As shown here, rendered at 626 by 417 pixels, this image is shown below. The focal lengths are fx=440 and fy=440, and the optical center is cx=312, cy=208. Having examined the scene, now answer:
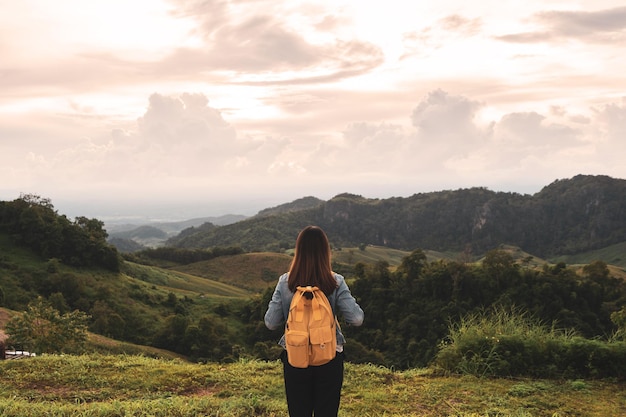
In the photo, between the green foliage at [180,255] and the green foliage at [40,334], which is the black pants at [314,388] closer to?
the green foliage at [40,334]

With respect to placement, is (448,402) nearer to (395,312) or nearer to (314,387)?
(314,387)

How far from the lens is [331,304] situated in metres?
4.65

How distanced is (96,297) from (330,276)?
63.4 m

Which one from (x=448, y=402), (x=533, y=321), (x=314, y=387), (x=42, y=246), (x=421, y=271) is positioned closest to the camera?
(x=314, y=387)

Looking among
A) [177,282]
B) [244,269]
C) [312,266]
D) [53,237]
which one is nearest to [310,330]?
[312,266]

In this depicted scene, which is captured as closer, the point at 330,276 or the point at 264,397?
the point at 330,276

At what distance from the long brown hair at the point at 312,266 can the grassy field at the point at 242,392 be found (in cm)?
307

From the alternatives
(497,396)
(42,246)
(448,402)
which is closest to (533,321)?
(497,396)

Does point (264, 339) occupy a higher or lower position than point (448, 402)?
lower

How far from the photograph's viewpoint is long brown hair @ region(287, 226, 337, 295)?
4.57 metres

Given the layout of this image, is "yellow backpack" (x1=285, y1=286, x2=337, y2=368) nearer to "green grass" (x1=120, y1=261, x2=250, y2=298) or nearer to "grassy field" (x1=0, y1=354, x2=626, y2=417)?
"grassy field" (x1=0, y1=354, x2=626, y2=417)

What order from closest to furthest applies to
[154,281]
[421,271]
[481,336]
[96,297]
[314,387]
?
[314,387] < [481,336] < [96,297] < [421,271] < [154,281]

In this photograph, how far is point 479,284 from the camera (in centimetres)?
6044

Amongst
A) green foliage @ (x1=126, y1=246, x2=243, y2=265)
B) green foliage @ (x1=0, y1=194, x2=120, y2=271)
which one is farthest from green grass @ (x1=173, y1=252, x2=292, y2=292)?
green foliage @ (x1=0, y1=194, x2=120, y2=271)
